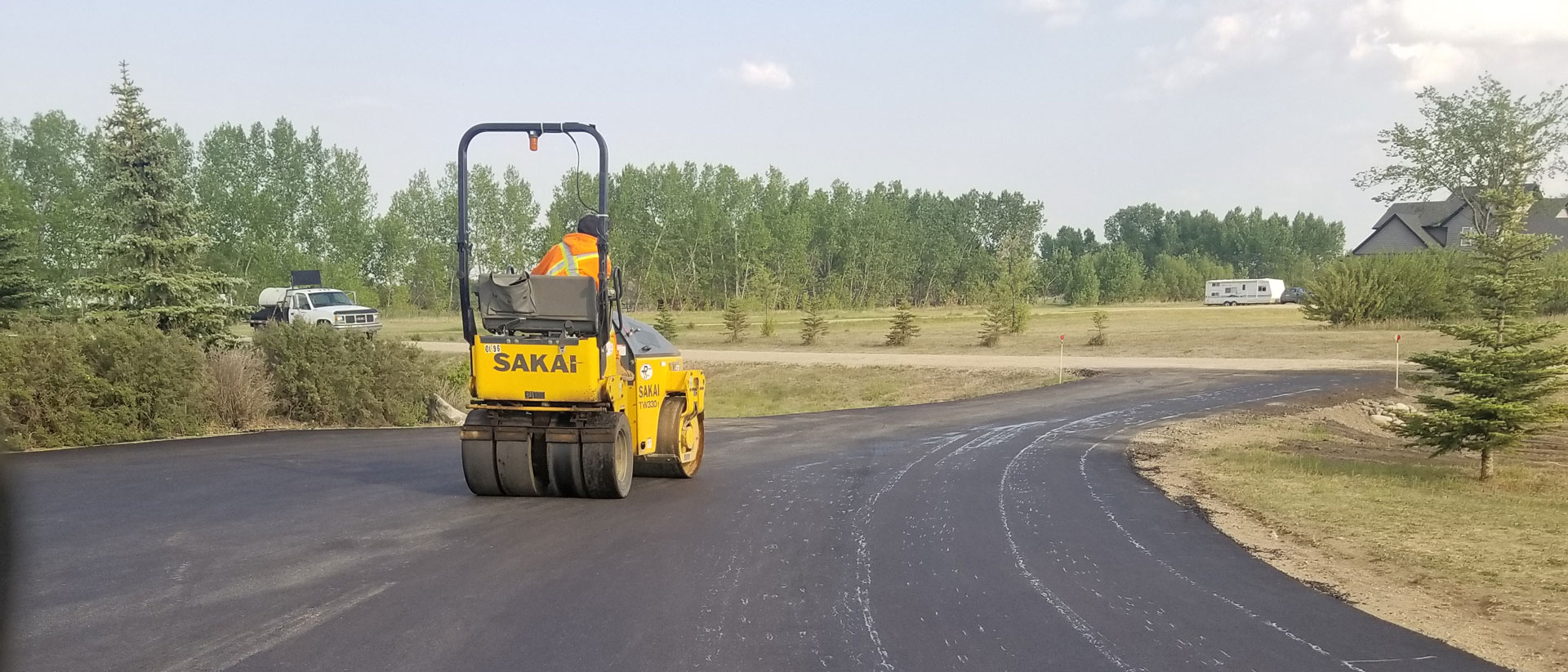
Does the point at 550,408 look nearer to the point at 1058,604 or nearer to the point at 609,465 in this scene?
the point at 609,465

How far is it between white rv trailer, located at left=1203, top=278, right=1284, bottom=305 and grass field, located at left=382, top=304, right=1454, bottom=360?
23.1 m

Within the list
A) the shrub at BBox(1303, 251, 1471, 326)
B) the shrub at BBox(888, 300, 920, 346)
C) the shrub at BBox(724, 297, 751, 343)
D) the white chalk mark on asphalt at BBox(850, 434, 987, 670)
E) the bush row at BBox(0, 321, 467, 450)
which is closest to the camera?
the white chalk mark on asphalt at BBox(850, 434, 987, 670)

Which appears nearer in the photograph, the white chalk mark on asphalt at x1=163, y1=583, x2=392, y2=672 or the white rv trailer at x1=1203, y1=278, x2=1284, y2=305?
the white chalk mark on asphalt at x1=163, y1=583, x2=392, y2=672

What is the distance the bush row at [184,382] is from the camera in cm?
1422

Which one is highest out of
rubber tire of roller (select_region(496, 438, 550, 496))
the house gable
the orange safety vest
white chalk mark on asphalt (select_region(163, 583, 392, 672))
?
the house gable

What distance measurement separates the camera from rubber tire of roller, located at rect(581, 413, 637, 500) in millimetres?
9914

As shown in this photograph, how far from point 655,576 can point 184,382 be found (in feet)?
38.0

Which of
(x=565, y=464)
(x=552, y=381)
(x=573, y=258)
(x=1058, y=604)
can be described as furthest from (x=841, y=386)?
(x=1058, y=604)

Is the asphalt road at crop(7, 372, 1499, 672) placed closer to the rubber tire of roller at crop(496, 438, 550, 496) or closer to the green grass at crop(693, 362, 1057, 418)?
the rubber tire of roller at crop(496, 438, 550, 496)

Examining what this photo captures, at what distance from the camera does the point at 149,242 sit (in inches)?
755

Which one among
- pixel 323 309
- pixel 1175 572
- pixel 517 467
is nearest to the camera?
pixel 1175 572

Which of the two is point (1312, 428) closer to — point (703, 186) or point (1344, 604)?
point (1344, 604)

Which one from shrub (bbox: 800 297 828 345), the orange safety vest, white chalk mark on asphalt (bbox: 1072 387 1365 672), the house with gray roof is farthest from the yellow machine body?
the house with gray roof

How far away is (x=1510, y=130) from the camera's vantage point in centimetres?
5475
